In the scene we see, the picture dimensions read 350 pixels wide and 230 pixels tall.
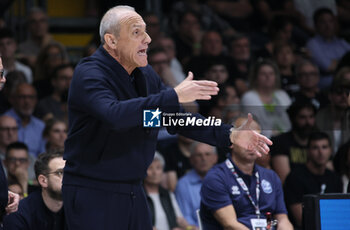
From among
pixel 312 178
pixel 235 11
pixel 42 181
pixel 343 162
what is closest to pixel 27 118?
pixel 42 181

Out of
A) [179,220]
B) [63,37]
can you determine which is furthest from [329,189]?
[63,37]

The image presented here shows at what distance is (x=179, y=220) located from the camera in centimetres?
Answer: 663

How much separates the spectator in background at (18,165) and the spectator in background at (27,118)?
22.9 inches

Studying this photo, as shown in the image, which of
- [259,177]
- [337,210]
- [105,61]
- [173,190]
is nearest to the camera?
[105,61]

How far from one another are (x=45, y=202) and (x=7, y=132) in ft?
7.65

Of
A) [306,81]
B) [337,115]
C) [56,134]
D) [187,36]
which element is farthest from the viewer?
[187,36]

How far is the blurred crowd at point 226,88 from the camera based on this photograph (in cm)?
651

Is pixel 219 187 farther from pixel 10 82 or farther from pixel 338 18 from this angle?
pixel 338 18

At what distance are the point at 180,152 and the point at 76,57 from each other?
116 inches

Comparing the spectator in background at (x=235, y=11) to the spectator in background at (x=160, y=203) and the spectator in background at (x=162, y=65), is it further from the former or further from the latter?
the spectator in background at (x=160, y=203)

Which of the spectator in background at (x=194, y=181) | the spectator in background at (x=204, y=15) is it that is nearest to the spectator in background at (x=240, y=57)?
the spectator in background at (x=204, y=15)

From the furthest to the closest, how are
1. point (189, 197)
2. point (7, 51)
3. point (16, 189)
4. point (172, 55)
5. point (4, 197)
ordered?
point (172, 55), point (7, 51), point (189, 197), point (16, 189), point (4, 197)

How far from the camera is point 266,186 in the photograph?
5254 mm

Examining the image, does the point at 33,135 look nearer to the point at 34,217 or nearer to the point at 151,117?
the point at 34,217
